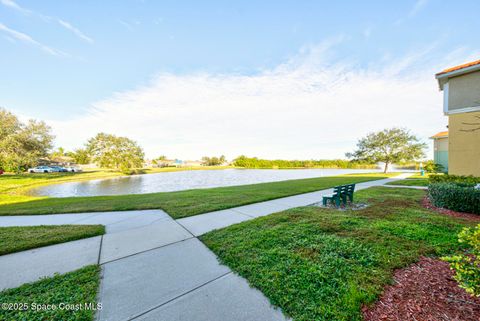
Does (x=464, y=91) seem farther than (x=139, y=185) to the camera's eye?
No

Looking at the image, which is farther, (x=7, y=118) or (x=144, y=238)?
(x=7, y=118)

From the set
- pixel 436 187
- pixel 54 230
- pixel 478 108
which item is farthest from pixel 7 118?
pixel 478 108

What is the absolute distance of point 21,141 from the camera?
20.6 meters

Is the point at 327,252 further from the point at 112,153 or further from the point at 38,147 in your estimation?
the point at 112,153

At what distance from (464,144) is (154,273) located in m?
11.4

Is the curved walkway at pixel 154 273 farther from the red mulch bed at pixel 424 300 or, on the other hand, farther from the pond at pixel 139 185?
the pond at pixel 139 185

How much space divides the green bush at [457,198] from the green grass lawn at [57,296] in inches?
337

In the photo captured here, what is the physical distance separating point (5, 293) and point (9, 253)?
1621mm

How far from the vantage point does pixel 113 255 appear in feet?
9.77

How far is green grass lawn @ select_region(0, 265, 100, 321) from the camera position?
1736 mm

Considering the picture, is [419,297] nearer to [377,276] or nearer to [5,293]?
[377,276]

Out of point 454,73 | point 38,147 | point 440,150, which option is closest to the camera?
point 454,73

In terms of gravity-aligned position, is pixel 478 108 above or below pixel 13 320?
above

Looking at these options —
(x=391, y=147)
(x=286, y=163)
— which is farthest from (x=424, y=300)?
(x=286, y=163)
